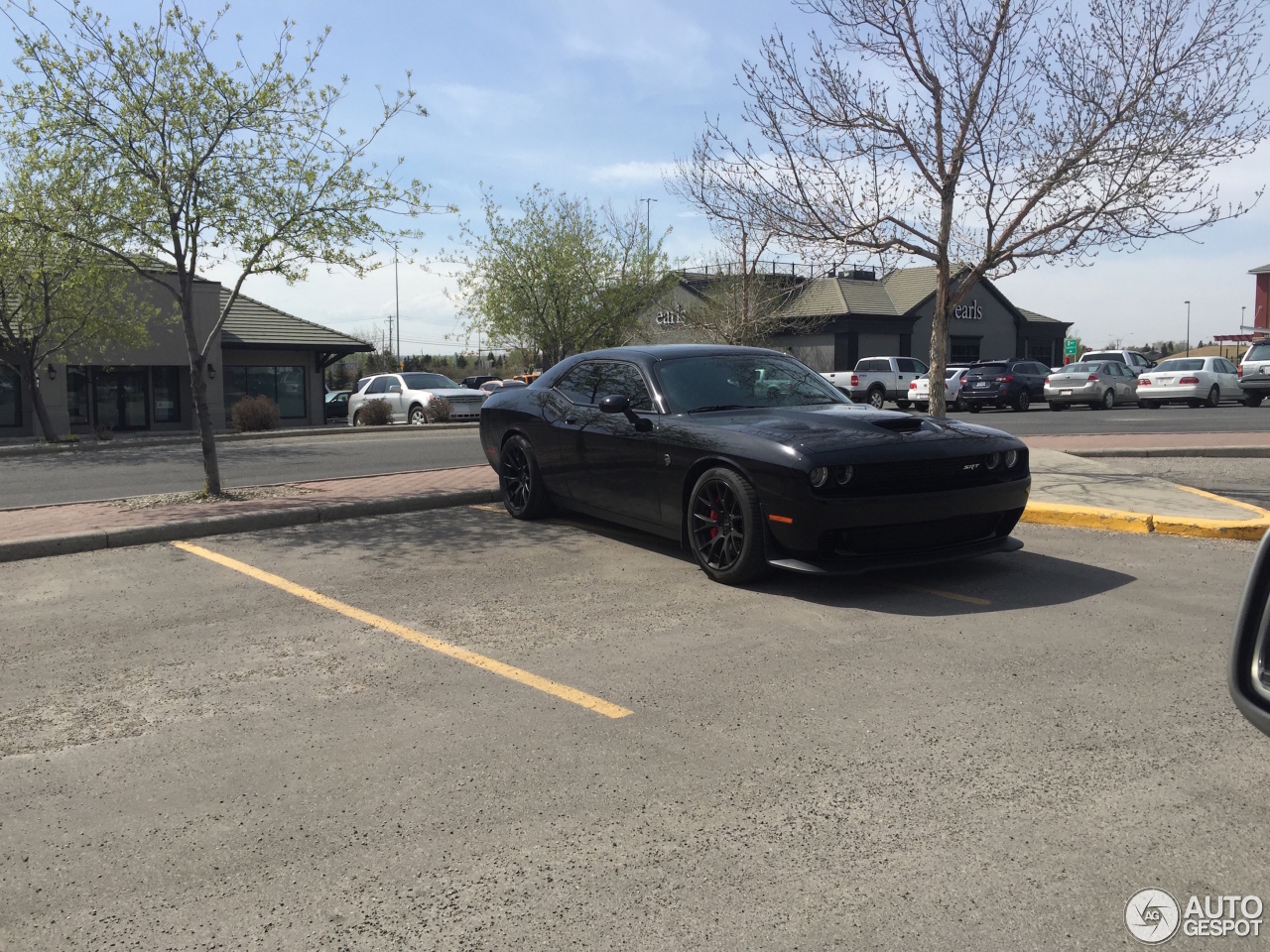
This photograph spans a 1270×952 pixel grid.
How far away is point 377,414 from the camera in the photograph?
27188 mm

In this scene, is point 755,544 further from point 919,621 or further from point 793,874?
point 793,874

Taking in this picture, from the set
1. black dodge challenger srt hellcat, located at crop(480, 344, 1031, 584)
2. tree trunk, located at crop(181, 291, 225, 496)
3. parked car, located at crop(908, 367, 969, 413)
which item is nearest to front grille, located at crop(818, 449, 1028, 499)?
black dodge challenger srt hellcat, located at crop(480, 344, 1031, 584)

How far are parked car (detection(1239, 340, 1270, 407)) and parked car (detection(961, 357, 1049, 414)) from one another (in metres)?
5.36

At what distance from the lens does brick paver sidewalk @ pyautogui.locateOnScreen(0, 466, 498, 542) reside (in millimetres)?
8539

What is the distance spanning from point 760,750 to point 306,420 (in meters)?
35.5

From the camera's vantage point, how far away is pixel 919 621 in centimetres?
554

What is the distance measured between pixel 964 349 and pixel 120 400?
37993 millimetres

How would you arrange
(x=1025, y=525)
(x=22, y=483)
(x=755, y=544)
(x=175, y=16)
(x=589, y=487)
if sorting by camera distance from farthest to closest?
1. (x=22, y=483)
2. (x=175, y=16)
3. (x=1025, y=525)
4. (x=589, y=487)
5. (x=755, y=544)

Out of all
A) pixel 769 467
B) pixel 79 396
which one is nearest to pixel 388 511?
pixel 769 467

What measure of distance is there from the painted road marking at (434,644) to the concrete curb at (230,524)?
2.50 ft

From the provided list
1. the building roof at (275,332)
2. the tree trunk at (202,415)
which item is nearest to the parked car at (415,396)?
the building roof at (275,332)

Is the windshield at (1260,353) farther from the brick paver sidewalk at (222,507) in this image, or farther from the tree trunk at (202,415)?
the tree trunk at (202,415)

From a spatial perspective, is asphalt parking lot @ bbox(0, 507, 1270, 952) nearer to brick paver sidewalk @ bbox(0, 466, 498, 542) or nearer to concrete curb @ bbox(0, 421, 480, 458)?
brick paver sidewalk @ bbox(0, 466, 498, 542)

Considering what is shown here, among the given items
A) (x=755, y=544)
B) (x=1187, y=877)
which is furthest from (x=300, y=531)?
(x=1187, y=877)
